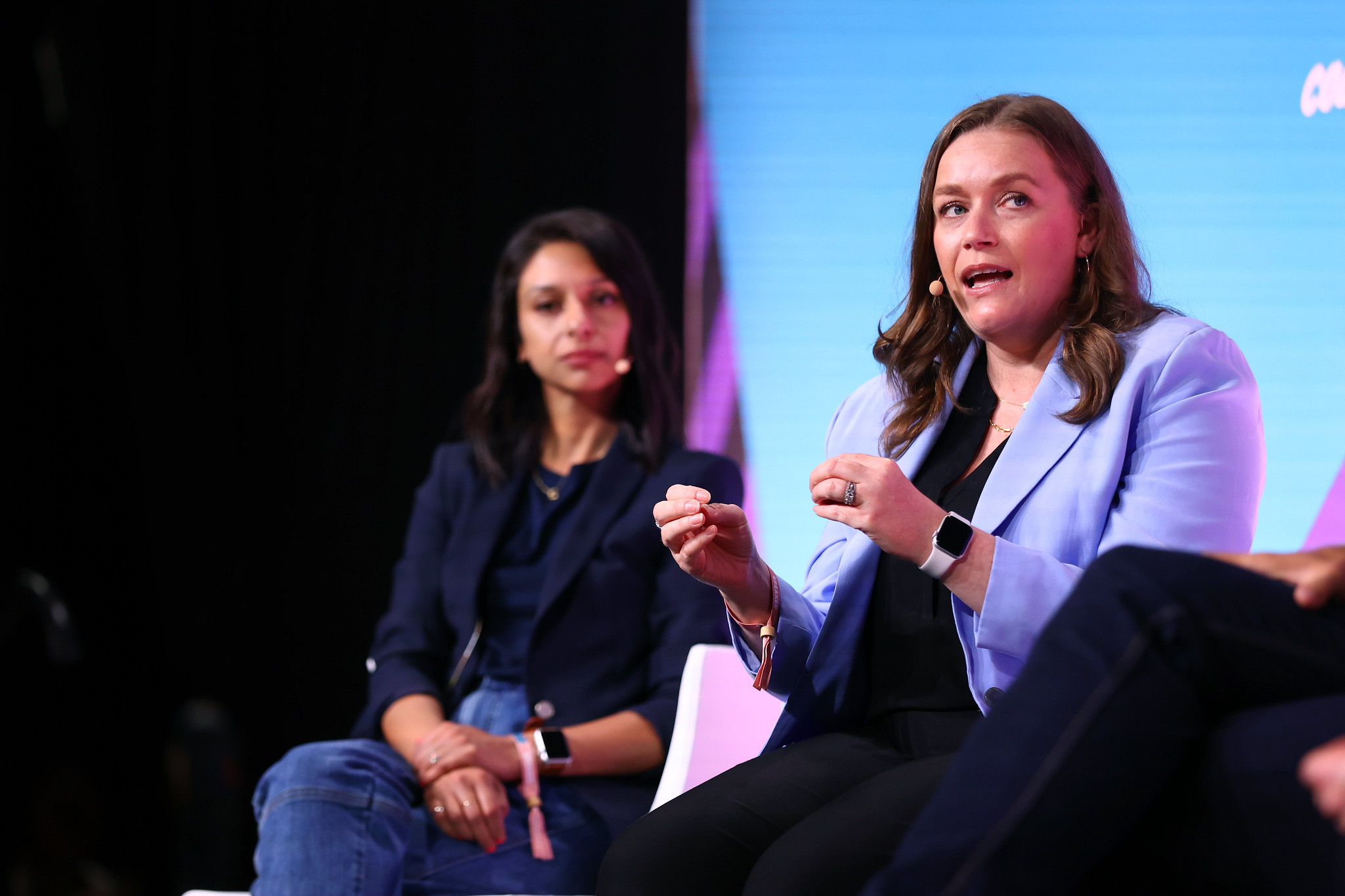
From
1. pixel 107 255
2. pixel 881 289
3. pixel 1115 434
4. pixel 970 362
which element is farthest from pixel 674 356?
pixel 107 255

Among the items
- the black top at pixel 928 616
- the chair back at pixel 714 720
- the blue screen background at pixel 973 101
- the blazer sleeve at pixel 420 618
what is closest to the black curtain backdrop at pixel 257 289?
the blue screen background at pixel 973 101

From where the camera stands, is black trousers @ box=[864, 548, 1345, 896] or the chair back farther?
the chair back

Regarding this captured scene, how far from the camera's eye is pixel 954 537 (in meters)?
1.20

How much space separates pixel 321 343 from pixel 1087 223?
197 centimetres

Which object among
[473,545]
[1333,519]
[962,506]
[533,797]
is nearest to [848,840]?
[962,506]

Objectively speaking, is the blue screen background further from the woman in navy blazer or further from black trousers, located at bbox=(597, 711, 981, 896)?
black trousers, located at bbox=(597, 711, 981, 896)

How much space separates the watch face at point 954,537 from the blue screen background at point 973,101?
1.79 ft

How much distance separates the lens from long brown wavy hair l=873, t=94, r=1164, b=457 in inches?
52.8

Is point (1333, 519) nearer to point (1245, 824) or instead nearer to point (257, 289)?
point (1245, 824)

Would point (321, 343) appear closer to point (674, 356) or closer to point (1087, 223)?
point (674, 356)

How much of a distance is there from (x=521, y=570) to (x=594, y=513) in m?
0.18

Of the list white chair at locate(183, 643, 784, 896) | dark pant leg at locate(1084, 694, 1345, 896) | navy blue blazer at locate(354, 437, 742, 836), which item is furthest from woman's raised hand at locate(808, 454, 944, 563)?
navy blue blazer at locate(354, 437, 742, 836)

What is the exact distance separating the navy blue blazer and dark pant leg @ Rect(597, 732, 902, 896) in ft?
1.60

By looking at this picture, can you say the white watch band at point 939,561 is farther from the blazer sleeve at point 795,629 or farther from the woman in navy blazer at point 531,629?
the woman in navy blazer at point 531,629
